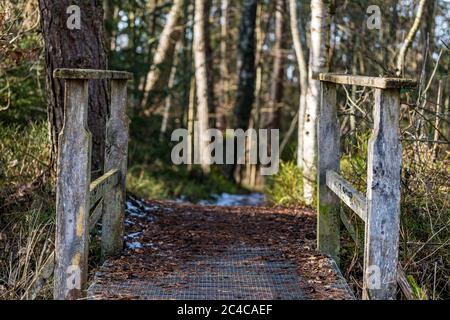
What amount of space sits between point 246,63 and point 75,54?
10.5 meters

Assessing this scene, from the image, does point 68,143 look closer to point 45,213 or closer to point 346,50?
point 45,213

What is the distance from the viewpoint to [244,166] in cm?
2228

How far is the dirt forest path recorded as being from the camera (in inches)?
192

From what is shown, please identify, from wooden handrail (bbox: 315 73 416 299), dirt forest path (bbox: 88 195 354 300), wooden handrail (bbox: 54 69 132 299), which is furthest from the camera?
dirt forest path (bbox: 88 195 354 300)

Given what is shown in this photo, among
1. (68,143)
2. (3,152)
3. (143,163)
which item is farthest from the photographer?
(143,163)

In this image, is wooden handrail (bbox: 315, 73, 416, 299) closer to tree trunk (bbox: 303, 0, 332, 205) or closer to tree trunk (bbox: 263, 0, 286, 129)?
tree trunk (bbox: 303, 0, 332, 205)

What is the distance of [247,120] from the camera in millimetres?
17781

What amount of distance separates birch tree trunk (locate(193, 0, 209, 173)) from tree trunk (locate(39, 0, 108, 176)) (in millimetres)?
8405

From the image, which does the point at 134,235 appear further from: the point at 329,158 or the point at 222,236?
the point at 329,158

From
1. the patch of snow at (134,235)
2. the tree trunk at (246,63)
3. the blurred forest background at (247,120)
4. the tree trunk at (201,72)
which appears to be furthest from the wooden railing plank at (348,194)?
the tree trunk at (246,63)

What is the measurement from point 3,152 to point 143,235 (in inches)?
78.4

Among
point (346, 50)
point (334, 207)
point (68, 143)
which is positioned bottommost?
point (334, 207)

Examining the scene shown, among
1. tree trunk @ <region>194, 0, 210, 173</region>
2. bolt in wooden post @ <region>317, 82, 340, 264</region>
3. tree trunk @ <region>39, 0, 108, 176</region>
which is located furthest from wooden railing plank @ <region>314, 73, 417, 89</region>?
tree trunk @ <region>194, 0, 210, 173</region>
